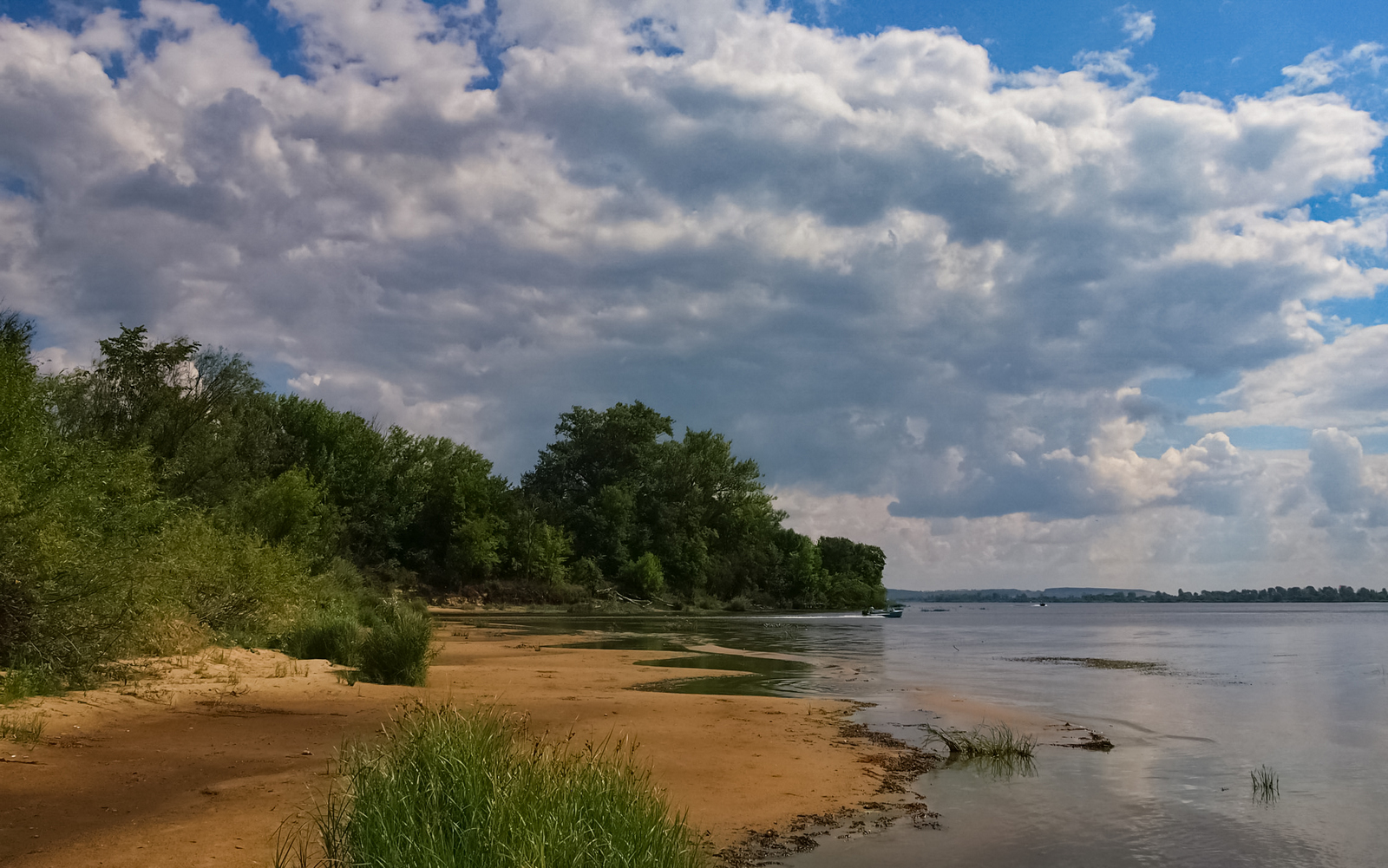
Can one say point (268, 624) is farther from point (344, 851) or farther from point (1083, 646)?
point (1083, 646)

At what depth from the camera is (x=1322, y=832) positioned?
36.4 ft

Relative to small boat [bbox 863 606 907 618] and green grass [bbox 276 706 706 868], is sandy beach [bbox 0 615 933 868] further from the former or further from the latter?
small boat [bbox 863 606 907 618]

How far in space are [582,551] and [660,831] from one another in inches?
3463

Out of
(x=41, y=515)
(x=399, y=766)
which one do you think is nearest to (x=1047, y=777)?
(x=399, y=766)

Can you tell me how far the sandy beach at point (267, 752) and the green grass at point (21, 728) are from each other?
0.47ft

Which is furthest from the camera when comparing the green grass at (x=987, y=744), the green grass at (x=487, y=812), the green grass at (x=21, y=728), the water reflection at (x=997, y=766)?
the green grass at (x=987, y=744)

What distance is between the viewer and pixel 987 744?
1468 centimetres

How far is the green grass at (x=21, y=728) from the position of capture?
11.6m

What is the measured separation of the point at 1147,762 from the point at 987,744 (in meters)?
2.74

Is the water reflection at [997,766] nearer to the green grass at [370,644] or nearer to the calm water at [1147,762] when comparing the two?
the calm water at [1147,762]

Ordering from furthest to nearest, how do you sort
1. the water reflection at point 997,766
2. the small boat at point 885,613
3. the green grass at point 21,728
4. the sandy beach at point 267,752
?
the small boat at point 885,613, the water reflection at point 997,766, the green grass at point 21,728, the sandy beach at point 267,752

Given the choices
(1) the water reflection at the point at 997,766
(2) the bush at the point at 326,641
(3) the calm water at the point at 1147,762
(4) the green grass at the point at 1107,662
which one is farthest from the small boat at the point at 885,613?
(1) the water reflection at the point at 997,766

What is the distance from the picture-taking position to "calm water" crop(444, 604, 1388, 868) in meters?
9.98

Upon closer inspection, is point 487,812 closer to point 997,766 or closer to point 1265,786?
point 997,766
